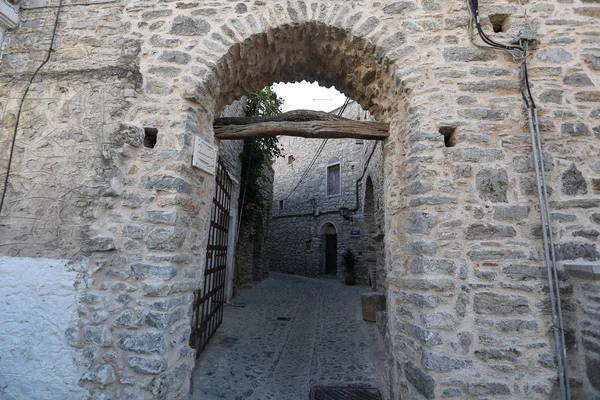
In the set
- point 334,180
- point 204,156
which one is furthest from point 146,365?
point 334,180

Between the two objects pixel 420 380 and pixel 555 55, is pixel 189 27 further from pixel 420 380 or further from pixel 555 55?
pixel 420 380

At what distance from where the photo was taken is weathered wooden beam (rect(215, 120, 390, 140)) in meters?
2.68

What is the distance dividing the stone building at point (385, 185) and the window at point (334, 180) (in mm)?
8947

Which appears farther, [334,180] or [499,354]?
[334,180]

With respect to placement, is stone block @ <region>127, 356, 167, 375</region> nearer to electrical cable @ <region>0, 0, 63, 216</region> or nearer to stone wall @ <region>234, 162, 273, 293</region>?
electrical cable @ <region>0, 0, 63, 216</region>

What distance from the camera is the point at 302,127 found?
2.74 metres

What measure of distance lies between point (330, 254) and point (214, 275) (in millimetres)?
8780

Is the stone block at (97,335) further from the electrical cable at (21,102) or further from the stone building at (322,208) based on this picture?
the stone building at (322,208)

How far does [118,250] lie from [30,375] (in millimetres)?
1054

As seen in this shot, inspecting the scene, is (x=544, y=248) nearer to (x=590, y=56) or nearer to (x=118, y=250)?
(x=590, y=56)

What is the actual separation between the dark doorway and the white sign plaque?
32.8 feet

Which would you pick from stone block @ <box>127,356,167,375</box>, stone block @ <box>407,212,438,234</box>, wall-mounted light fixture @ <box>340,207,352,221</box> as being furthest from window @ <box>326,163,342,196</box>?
stone block @ <box>127,356,167,375</box>

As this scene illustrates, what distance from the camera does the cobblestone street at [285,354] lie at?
2818mm

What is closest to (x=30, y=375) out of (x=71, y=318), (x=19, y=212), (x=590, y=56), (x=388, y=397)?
(x=71, y=318)
